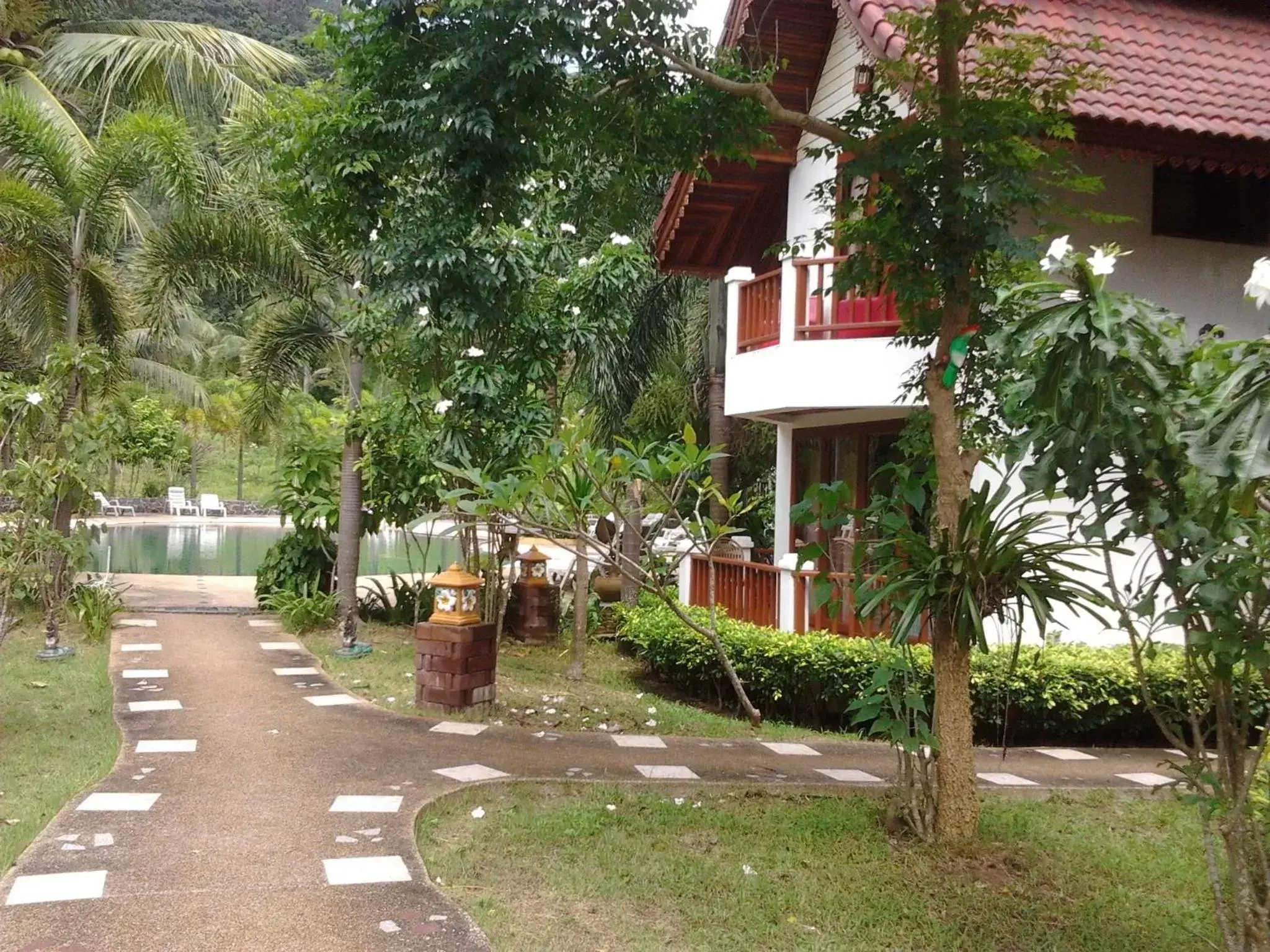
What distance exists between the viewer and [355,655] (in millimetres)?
9562

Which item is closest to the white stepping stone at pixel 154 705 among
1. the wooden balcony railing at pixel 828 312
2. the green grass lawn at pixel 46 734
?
the green grass lawn at pixel 46 734

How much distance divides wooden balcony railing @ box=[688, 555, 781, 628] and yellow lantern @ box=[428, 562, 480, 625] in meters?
2.49

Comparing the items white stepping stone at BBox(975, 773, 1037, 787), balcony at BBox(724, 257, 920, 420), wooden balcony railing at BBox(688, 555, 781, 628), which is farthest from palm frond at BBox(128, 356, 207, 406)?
white stepping stone at BBox(975, 773, 1037, 787)

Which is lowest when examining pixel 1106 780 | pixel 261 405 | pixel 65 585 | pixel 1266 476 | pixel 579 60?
pixel 1106 780

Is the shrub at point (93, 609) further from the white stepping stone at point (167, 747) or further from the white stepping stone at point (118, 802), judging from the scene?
the white stepping stone at point (118, 802)

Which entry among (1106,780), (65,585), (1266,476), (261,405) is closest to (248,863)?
(1266,476)

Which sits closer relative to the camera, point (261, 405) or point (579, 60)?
point (579, 60)

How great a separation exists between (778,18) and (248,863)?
9001mm

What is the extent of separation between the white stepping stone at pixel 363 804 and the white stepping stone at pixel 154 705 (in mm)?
2541

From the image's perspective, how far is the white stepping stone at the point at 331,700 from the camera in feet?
25.2

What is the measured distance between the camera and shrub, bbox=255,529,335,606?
11797 mm

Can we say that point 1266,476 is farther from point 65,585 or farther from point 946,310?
point 65,585

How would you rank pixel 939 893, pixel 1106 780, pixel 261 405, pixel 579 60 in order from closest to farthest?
pixel 939 893, pixel 579 60, pixel 1106 780, pixel 261 405

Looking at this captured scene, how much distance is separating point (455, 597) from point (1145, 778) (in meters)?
4.77
